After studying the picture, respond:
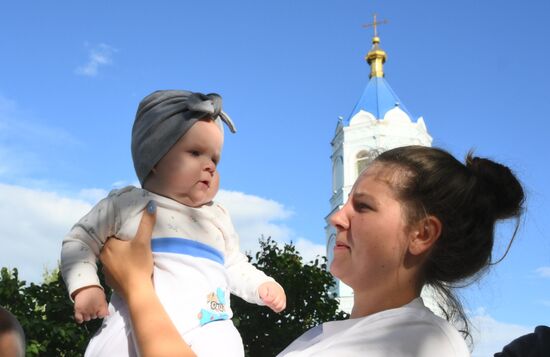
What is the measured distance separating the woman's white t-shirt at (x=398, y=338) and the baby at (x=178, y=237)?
26.7 inches

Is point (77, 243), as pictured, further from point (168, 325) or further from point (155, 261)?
point (168, 325)

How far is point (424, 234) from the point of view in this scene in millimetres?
1896

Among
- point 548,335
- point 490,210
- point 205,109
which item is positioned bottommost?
point 548,335

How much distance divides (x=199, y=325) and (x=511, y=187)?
48.4 inches

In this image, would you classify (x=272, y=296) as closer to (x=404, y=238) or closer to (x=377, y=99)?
(x=404, y=238)

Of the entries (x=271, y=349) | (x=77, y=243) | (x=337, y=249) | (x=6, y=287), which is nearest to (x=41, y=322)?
(x=6, y=287)

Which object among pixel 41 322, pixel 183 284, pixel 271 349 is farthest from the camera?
pixel 271 349

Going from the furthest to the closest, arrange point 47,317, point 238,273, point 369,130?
point 369,130 → point 47,317 → point 238,273

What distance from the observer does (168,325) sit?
6.39ft

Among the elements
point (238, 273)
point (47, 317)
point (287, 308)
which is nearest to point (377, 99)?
point (287, 308)

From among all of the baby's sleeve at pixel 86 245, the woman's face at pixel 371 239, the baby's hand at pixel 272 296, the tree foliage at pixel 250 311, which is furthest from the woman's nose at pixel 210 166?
the tree foliage at pixel 250 311

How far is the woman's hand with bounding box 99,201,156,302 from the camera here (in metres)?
2.11

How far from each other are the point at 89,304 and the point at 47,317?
30.6 feet

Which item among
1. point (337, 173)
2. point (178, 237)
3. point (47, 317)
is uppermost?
point (337, 173)
